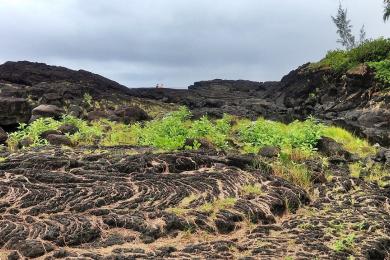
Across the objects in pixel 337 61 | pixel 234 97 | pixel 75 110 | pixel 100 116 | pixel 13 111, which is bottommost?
pixel 100 116

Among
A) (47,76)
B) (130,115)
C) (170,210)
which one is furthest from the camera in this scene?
(47,76)

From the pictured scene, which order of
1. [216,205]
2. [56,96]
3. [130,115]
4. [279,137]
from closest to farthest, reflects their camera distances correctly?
[216,205] < [279,137] < [130,115] < [56,96]

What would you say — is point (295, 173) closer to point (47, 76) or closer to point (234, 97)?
point (47, 76)

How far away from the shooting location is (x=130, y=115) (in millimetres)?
24984

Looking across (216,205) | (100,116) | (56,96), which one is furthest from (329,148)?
(56,96)

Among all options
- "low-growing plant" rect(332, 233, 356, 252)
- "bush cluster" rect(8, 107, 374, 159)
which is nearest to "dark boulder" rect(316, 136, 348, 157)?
"bush cluster" rect(8, 107, 374, 159)

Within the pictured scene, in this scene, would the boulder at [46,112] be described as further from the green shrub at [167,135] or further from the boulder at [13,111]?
the green shrub at [167,135]

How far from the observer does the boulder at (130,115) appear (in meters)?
24.4

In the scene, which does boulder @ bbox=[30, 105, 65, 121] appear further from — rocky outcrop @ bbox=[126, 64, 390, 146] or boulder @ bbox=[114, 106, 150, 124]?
rocky outcrop @ bbox=[126, 64, 390, 146]

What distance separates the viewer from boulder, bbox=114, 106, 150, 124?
24.4m

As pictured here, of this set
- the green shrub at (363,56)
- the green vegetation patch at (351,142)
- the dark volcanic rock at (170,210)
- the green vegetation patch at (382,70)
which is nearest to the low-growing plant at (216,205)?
the dark volcanic rock at (170,210)

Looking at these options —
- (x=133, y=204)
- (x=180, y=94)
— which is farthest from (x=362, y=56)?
(x=133, y=204)

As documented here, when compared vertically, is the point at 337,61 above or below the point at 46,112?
above

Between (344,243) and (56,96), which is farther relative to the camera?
(56,96)
